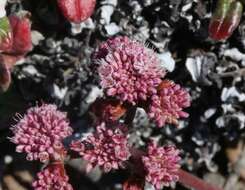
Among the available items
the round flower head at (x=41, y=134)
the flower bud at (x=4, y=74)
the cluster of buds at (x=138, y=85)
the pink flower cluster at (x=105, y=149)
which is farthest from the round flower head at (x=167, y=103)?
the flower bud at (x=4, y=74)

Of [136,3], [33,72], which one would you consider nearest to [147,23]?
[136,3]

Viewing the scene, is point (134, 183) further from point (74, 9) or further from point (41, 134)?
point (74, 9)

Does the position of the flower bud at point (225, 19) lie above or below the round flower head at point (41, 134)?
above

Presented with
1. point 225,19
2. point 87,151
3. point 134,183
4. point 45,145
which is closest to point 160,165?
point 134,183

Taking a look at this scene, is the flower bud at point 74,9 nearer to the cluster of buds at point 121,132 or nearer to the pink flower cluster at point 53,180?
the cluster of buds at point 121,132

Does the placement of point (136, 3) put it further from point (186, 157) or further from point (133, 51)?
point (186, 157)
